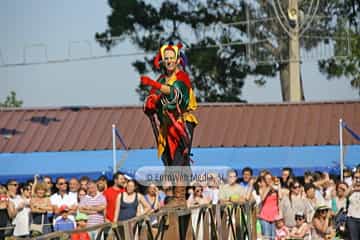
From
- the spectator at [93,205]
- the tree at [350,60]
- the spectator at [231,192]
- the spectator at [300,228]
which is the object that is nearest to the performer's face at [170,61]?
the spectator at [93,205]

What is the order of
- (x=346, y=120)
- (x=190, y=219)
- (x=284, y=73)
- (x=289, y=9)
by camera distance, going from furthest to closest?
1. (x=284, y=73)
2. (x=289, y=9)
3. (x=346, y=120)
4. (x=190, y=219)

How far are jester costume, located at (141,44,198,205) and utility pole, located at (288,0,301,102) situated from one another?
18.6 metres

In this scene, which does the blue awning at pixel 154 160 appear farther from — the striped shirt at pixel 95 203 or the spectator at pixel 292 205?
the striped shirt at pixel 95 203

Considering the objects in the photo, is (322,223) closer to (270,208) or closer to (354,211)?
(354,211)

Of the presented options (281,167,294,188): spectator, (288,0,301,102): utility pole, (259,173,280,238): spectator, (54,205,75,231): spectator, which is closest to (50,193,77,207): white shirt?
(54,205,75,231): spectator

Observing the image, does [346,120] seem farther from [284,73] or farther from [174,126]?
[174,126]

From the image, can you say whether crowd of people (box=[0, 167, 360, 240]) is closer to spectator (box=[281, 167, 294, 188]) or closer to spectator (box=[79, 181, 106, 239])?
spectator (box=[79, 181, 106, 239])

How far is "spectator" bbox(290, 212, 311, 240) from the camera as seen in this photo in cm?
1407

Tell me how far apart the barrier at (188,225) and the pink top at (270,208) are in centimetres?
113

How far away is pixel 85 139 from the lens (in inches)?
973

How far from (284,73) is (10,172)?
12.1 metres

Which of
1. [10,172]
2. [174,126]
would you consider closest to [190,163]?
[174,126]

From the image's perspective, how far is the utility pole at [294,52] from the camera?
28.7m

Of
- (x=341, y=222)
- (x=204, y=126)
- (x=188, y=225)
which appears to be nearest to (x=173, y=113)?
Answer: (x=188, y=225)
